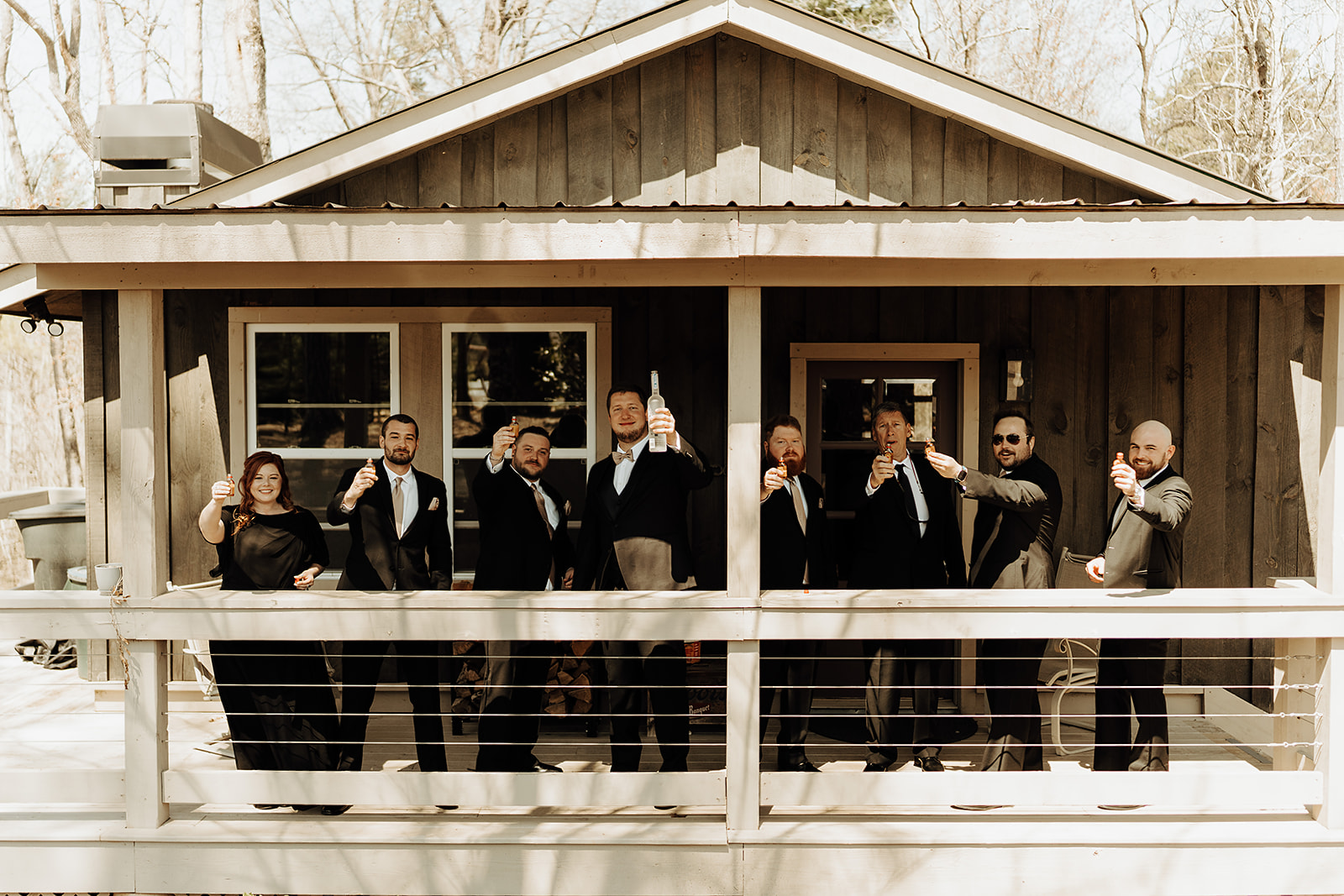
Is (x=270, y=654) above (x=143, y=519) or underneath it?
underneath

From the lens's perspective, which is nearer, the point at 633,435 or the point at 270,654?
the point at 270,654

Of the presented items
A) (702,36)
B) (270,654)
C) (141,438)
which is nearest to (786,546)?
(270,654)

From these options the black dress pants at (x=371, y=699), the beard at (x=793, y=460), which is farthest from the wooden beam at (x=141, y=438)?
the beard at (x=793, y=460)

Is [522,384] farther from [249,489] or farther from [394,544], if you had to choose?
[249,489]

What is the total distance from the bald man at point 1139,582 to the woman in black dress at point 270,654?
3122 mm

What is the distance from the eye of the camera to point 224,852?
3.62 m

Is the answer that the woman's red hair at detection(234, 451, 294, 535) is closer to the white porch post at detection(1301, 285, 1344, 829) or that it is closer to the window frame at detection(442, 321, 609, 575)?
the window frame at detection(442, 321, 609, 575)

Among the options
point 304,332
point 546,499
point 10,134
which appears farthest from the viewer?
point 10,134

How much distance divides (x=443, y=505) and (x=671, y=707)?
130 centimetres

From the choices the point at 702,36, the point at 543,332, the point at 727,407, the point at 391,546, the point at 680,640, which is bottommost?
the point at 680,640

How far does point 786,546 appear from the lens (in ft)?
13.7

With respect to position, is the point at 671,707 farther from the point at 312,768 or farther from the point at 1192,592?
the point at 1192,592

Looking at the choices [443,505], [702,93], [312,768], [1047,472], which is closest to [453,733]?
[312,768]

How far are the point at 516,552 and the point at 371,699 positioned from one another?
831 millimetres
